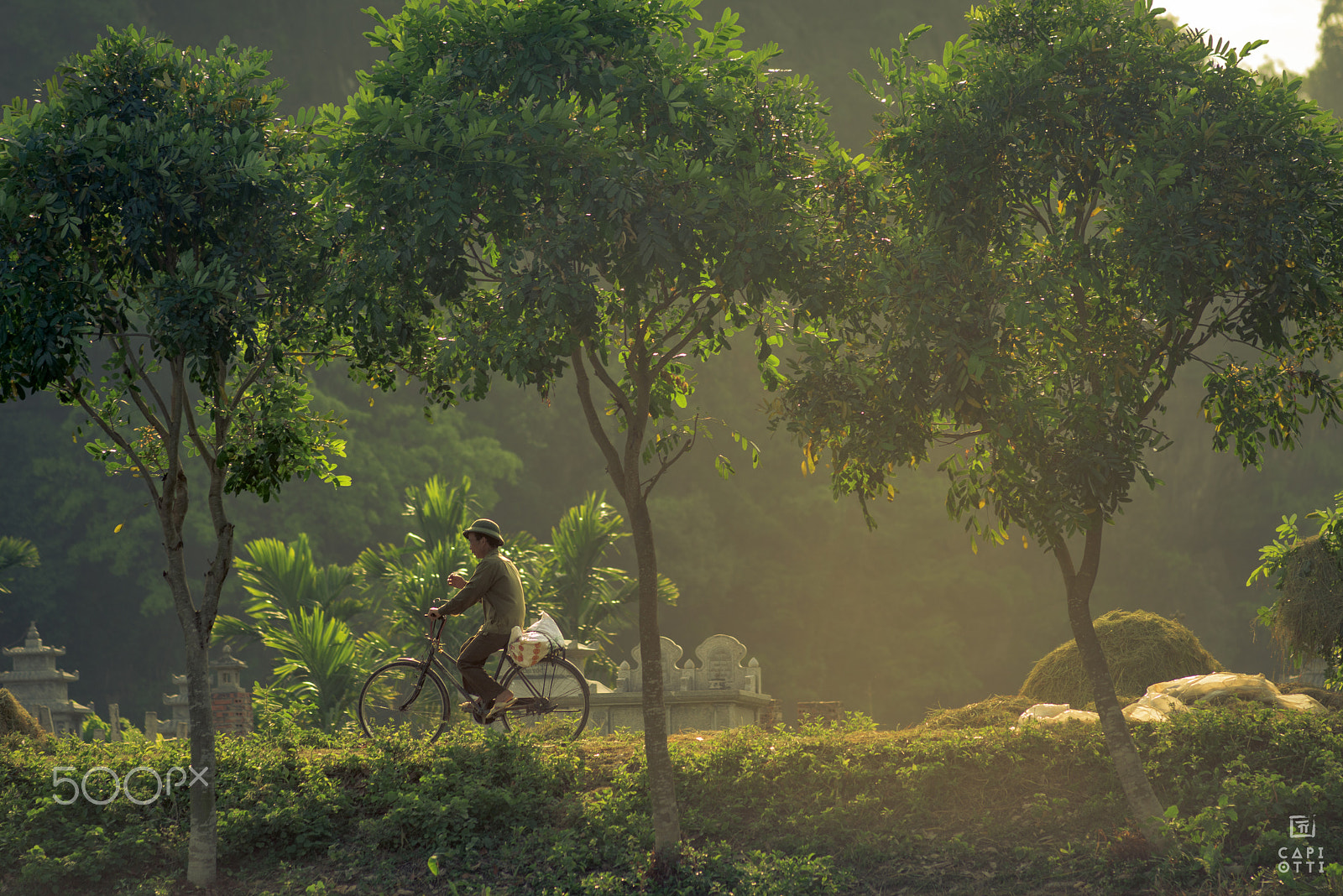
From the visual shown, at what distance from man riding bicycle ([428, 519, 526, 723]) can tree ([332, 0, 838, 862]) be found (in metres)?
1.50

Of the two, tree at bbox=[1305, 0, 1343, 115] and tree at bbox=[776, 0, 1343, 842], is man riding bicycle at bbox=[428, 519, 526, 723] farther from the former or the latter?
tree at bbox=[1305, 0, 1343, 115]

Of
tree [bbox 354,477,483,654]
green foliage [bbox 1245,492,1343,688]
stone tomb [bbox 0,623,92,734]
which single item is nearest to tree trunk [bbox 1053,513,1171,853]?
green foliage [bbox 1245,492,1343,688]

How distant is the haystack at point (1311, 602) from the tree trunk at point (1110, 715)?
14.5ft

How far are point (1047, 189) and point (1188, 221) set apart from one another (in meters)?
1.29

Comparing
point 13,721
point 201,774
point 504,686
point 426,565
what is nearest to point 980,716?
point 504,686

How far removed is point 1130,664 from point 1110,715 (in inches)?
279

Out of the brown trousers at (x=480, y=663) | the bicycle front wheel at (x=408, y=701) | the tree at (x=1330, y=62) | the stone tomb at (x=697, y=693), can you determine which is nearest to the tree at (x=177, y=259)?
the bicycle front wheel at (x=408, y=701)

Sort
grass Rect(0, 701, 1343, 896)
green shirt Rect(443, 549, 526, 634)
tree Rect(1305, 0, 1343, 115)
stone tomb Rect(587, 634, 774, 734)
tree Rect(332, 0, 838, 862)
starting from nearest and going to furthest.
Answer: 1. tree Rect(332, 0, 838, 862)
2. grass Rect(0, 701, 1343, 896)
3. green shirt Rect(443, 549, 526, 634)
4. stone tomb Rect(587, 634, 774, 734)
5. tree Rect(1305, 0, 1343, 115)

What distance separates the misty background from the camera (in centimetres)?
3684

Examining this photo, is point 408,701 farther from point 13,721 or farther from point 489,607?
point 13,721

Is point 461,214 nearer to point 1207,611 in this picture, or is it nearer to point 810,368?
point 810,368

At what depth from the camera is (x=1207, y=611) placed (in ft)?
129

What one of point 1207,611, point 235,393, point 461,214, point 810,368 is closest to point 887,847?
point 810,368

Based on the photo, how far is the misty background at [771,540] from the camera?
Answer: 1451 inches
